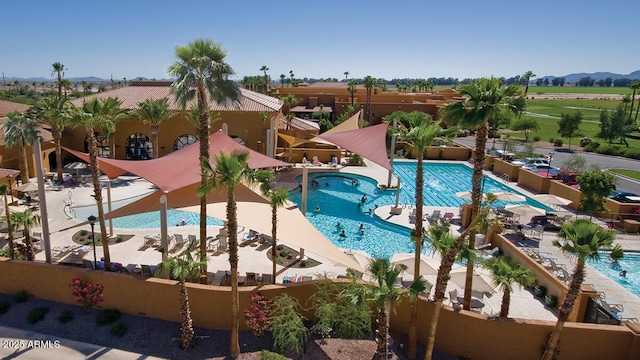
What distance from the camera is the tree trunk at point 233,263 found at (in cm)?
988

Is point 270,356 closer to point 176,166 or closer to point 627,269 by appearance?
point 176,166

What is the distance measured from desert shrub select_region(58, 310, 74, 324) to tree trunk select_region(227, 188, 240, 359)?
5491 millimetres

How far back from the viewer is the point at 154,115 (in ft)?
88.4

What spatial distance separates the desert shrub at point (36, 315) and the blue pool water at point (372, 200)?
11.8m

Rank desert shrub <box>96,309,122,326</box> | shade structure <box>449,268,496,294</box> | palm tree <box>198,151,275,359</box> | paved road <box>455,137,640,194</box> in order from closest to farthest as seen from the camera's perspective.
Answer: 1. palm tree <box>198,151,275,359</box>
2. desert shrub <box>96,309,122,326</box>
3. shade structure <box>449,268,496,294</box>
4. paved road <box>455,137,640,194</box>

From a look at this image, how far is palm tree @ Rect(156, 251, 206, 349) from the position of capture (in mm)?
10180

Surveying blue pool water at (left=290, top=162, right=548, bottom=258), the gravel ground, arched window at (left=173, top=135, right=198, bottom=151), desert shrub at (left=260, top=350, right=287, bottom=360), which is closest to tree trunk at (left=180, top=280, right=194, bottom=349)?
the gravel ground

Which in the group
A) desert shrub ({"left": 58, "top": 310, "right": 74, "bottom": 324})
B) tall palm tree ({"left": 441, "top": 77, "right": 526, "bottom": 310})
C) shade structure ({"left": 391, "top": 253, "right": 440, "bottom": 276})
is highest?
tall palm tree ({"left": 441, "top": 77, "right": 526, "bottom": 310})

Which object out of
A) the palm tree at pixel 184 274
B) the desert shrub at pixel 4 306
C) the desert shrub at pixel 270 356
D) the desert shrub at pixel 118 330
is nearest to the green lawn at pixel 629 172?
the desert shrub at pixel 270 356

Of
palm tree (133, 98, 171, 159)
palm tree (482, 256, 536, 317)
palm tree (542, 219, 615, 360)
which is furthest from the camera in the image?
palm tree (133, 98, 171, 159)

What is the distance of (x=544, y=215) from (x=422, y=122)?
13.7 meters

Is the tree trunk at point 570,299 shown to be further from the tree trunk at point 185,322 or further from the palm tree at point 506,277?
the tree trunk at point 185,322

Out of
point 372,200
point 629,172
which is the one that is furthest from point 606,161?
point 372,200

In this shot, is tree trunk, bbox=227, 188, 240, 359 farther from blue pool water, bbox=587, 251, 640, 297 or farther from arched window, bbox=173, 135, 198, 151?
arched window, bbox=173, 135, 198, 151
